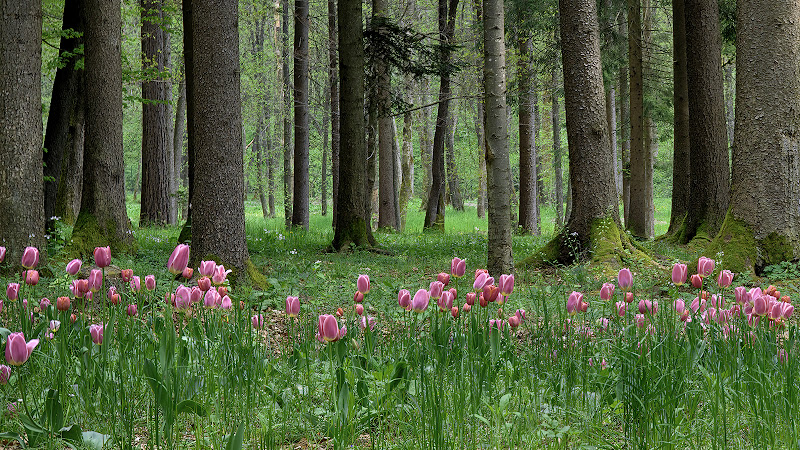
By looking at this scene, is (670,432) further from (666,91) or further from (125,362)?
(666,91)

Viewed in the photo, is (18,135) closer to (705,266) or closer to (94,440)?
(94,440)

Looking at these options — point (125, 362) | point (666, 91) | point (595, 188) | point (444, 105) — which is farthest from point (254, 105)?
point (125, 362)

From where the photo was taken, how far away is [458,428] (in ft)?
7.42

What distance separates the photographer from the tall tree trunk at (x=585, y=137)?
771cm

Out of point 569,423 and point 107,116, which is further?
point 107,116

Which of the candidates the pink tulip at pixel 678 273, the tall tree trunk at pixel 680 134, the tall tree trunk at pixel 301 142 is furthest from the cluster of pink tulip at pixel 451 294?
the tall tree trunk at pixel 301 142

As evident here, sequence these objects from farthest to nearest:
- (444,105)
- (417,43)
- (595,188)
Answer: (444,105) → (417,43) → (595,188)

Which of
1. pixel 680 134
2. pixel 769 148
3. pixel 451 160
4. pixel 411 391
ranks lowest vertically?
pixel 411 391

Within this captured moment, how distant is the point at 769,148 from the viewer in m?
6.20

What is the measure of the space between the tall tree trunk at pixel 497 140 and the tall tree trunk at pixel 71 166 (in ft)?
22.2

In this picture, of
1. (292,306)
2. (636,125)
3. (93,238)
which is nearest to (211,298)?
(292,306)

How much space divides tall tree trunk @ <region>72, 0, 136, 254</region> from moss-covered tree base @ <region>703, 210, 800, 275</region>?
7057 millimetres

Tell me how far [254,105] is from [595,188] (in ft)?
83.0

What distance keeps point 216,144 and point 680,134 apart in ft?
29.3
